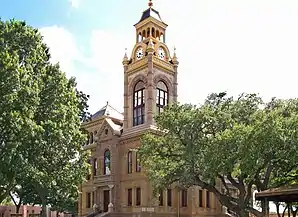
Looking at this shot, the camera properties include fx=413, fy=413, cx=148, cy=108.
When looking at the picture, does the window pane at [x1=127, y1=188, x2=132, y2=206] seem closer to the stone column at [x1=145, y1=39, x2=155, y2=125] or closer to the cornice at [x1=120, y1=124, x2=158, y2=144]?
the cornice at [x1=120, y1=124, x2=158, y2=144]

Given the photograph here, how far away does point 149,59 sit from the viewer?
36875 millimetres

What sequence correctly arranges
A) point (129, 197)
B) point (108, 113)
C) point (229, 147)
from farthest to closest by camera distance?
point (108, 113), point (129, 197), point (229, 147)

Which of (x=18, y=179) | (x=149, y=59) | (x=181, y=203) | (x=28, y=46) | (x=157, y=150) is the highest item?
(x=149, y=59)

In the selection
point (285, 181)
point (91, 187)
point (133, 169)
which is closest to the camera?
point (285, 181)

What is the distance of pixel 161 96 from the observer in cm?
3809

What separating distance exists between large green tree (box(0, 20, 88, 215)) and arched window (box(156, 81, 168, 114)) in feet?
49.4

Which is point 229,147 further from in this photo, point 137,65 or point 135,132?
point 137,65

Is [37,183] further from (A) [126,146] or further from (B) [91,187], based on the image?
(B) [91,187]

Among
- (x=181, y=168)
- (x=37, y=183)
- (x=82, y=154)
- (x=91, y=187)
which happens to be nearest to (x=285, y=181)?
(x=181, y=168)

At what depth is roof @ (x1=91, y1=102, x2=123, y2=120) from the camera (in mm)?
42569

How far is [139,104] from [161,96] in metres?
2.16

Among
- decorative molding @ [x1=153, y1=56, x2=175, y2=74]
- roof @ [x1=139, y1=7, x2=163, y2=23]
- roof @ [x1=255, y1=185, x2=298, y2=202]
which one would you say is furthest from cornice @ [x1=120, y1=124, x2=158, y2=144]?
roof @ [x1=255, y1=185, x2=298, y2=202]

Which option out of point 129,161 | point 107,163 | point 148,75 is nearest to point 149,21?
point 148,75

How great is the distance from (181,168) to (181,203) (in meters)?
13.3
